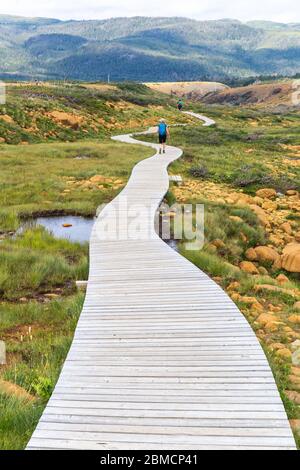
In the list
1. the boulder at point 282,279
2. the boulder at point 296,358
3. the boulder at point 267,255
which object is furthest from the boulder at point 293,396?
the boulder at point 267,255

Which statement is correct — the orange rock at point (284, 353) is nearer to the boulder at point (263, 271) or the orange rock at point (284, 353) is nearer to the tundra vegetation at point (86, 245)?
the tundra vegetation at point (86, 245)

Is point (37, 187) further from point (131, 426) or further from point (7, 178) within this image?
point (131, 426)

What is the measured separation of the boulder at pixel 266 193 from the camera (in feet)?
62.3

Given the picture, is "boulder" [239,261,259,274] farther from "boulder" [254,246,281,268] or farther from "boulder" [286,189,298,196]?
"boulder" [286,189,298,196]

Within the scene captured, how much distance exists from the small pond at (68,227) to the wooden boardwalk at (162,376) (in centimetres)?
383

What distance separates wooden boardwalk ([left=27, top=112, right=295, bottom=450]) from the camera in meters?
4.26

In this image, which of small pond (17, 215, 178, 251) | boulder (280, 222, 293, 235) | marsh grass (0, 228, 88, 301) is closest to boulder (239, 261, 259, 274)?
small pond (17, 215, 178, 251)

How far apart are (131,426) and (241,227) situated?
9832 mm

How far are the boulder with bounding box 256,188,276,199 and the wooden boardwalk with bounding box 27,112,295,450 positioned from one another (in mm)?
11157

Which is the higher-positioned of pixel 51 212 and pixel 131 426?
pixel 131 426

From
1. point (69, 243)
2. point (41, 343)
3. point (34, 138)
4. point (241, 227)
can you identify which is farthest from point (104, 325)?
point (34, 138)

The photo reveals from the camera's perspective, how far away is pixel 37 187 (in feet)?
55.9

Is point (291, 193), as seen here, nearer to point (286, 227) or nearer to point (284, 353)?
point (286, 227)

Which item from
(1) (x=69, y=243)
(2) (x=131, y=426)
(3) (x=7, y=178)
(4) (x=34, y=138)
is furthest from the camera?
(4) (x=34, y=138)
